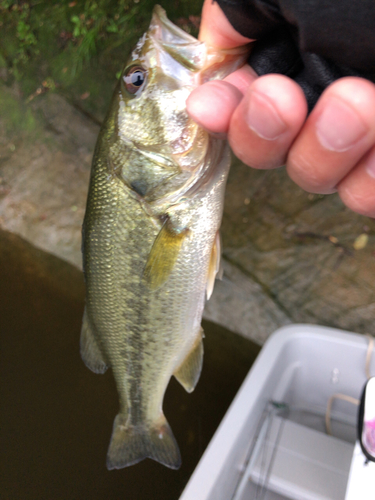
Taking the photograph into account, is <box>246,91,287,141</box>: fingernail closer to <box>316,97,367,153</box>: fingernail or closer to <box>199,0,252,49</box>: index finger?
<box>316,97,367,153</box>: fingernail

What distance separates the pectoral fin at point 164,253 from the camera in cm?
81

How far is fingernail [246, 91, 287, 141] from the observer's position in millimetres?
515

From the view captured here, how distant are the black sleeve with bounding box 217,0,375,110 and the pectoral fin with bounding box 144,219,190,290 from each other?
1.35ft

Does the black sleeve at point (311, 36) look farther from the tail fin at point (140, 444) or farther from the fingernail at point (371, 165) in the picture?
the tail fin at point (140, 444)

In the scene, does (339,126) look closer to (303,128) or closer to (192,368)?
(303,128)

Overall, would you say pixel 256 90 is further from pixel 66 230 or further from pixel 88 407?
pixel 66 230

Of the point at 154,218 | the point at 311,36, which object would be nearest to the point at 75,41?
the point at 154,218

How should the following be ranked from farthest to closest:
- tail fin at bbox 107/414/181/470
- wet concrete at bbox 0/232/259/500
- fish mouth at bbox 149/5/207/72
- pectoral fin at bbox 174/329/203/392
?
wet concrete at bbox 0/232/259/500, tail fin at bbox 107/414/181/470, pectoral fin at bbox 174/329/203/392, fish mouth at bbox 149/5/207/72

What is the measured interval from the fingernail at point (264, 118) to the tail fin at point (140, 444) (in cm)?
100

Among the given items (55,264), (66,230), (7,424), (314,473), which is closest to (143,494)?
(7,424)

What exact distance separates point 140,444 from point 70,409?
5.65 feet

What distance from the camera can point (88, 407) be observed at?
2.59 meters

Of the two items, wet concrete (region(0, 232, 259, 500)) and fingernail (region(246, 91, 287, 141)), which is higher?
fingernail (region(246, 91, 287, 141))

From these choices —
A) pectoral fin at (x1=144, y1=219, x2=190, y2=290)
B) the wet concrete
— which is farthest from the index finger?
the wet concrete
